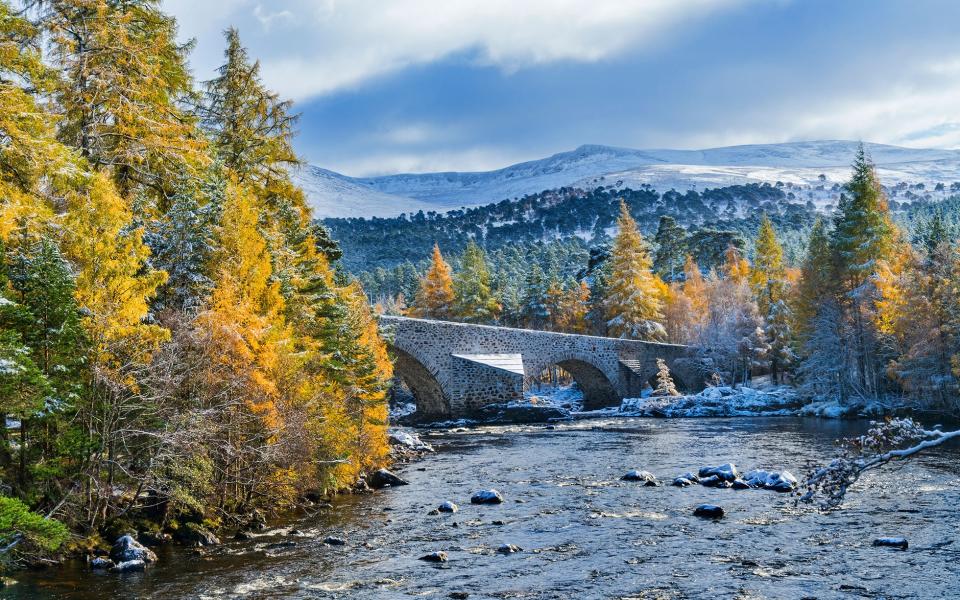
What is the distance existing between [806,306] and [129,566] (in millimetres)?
39439

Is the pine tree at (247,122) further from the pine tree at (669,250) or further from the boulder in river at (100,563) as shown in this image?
the pine tree at (669,250)

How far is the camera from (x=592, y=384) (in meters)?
49.4

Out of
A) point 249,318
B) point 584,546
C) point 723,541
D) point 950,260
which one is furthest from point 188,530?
point 950,260

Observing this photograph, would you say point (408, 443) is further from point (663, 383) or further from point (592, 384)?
point (663, 383)

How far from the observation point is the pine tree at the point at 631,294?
177ft

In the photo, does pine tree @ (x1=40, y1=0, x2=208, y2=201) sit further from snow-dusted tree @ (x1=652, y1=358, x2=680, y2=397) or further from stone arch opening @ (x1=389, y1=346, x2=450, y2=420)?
snow-dusted tree @ (x1=652, y1=358, x2=680, y2=397)

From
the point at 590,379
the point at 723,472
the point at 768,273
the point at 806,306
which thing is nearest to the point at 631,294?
the point at 590,379

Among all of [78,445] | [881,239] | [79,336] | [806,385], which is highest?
[881,239]

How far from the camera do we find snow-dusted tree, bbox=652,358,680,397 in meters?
46.9

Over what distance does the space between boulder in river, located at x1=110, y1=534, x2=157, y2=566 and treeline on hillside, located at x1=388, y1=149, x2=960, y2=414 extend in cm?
2926

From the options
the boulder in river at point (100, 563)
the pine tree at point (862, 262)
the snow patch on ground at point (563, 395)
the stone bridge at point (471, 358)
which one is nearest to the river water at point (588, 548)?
the boulder in river at point (100, 563)

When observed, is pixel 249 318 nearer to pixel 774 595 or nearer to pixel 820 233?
pixel 774 595

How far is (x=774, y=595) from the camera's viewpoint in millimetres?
9461

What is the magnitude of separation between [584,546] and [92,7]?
13979 millimetres
